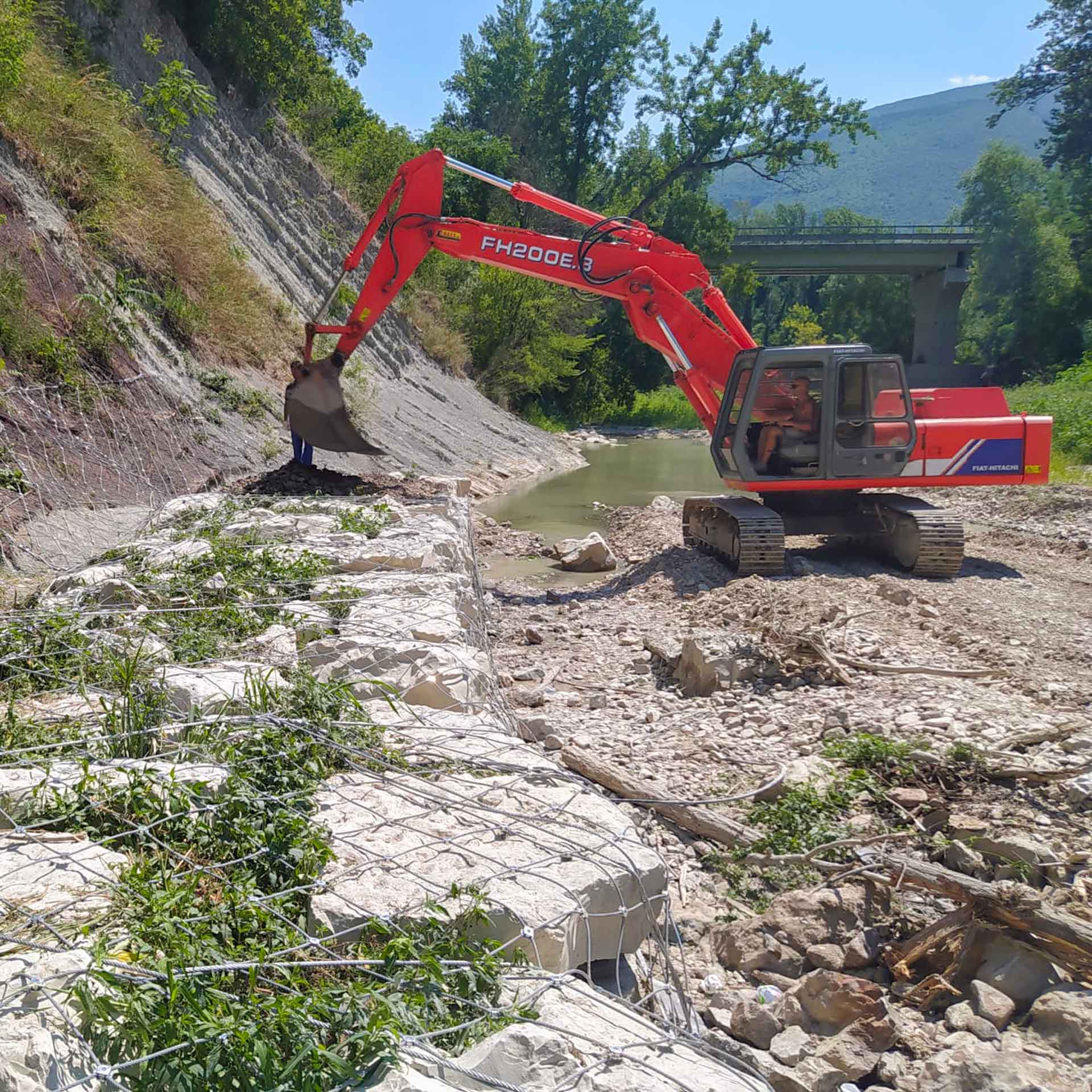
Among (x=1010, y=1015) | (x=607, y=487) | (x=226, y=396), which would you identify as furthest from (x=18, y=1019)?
(x=607, y=487)

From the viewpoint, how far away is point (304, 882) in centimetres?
248

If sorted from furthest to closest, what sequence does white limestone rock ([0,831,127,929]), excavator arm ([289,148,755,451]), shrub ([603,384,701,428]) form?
shrub ([603,384,701,428]), excavator arm ([289,148,755,451]), white limestone rock ([0,831,127,929])

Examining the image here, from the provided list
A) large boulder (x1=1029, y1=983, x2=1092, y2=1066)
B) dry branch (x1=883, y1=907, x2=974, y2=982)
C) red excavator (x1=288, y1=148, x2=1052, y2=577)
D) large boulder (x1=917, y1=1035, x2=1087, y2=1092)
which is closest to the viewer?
large boulder (x1=917, y1=1035, x2=1087, y2=1092)

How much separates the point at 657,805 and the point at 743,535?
211 inches

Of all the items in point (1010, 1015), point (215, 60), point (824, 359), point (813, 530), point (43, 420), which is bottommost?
point (1010, 1015)

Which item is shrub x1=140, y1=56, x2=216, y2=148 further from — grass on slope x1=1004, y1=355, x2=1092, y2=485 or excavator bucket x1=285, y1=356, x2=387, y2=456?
grass on slope x1=1004, y1=355, x2=1092, y2=485

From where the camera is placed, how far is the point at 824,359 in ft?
31.6

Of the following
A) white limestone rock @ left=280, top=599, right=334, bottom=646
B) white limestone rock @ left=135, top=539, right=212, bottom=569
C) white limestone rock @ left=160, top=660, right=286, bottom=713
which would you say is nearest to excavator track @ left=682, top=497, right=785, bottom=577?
white limestone rock @ left=135, top=539, right=212, bottom=569

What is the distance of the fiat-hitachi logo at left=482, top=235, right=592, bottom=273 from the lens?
1018 cm

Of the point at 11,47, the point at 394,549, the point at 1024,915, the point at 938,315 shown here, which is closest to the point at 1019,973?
the point at 1024,915

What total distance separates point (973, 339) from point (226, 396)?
46.9 metres

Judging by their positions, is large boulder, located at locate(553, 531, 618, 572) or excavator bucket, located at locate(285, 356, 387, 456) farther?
large boulder, located at locate(553, 531, 618, 572)

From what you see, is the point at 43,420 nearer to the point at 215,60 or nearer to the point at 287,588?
the point at 287,588

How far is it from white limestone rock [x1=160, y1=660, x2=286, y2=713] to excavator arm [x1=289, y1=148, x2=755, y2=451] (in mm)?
6640
